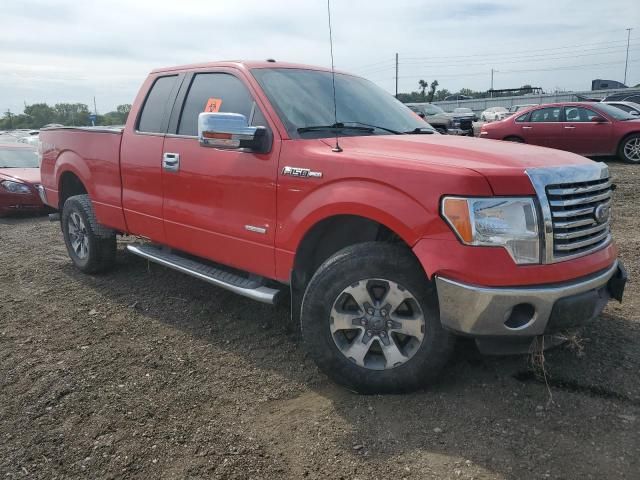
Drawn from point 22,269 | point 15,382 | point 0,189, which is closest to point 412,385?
point 15,382

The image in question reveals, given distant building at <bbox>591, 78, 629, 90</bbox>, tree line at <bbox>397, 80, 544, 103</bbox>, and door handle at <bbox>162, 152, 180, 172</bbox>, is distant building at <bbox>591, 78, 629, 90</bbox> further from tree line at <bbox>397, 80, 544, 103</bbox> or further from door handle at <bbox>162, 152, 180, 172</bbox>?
door handle at <bbox>162, 152, 180, 172</bbox>

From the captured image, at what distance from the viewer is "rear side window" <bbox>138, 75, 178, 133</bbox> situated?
14.9 feet

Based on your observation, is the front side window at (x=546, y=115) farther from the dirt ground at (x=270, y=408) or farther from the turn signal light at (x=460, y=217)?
the turn signal light at (x=460, y=217)

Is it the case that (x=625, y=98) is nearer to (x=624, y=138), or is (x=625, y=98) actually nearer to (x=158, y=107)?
Answer: (x=624, y=138)

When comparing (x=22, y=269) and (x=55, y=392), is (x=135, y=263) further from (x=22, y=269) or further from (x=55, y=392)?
(x=55, y=392)

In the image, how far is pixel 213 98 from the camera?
4184mm

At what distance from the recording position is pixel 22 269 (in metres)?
6.09

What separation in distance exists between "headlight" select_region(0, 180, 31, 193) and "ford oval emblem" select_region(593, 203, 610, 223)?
30.2 ft

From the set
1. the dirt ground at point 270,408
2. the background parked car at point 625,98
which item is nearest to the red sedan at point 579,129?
the dirt ground at point 270,408

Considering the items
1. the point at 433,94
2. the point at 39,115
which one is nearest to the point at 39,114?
the point at 39,115

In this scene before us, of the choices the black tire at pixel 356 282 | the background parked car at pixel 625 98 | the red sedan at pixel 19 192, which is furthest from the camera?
the background parked car at pixel 625 98

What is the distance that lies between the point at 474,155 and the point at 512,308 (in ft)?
2.84

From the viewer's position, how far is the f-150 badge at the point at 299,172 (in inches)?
127

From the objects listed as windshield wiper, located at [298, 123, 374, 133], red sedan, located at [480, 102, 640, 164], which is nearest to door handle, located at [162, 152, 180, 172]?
windshield wiper, located at [298, 123, 374, 133]
